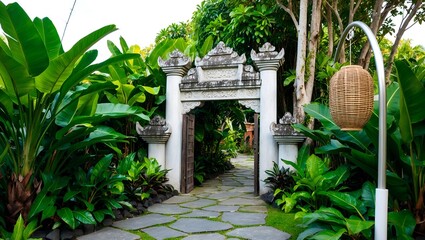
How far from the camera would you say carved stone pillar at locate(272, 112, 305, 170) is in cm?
484

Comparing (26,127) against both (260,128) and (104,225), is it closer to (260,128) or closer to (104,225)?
(104,225)

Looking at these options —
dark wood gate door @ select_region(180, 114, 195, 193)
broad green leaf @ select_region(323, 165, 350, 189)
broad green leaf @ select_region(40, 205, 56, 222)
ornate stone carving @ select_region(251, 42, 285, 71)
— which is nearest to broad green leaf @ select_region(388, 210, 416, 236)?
broad green leaf @ select_region(323, 165, 350, 189)

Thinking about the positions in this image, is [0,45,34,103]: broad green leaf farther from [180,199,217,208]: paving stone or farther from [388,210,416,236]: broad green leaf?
[388,210,416,236]: broad green leaf

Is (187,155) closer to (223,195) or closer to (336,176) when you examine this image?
(223,195)

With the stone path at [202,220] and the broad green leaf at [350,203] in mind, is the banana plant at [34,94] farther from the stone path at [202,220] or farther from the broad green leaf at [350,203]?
the broad green leaf at [350,203]

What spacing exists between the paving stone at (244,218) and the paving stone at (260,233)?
0.72ft

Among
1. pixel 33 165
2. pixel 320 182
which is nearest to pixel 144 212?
pixel 33 165

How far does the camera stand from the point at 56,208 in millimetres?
3047

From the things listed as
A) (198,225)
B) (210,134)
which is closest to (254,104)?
(198,225)

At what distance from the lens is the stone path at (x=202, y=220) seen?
3.20m

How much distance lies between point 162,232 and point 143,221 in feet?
1.77

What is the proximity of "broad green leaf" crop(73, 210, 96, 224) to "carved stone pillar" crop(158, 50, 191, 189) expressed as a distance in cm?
241

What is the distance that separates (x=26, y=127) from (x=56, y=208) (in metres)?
0.84

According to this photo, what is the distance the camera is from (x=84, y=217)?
121 inches
